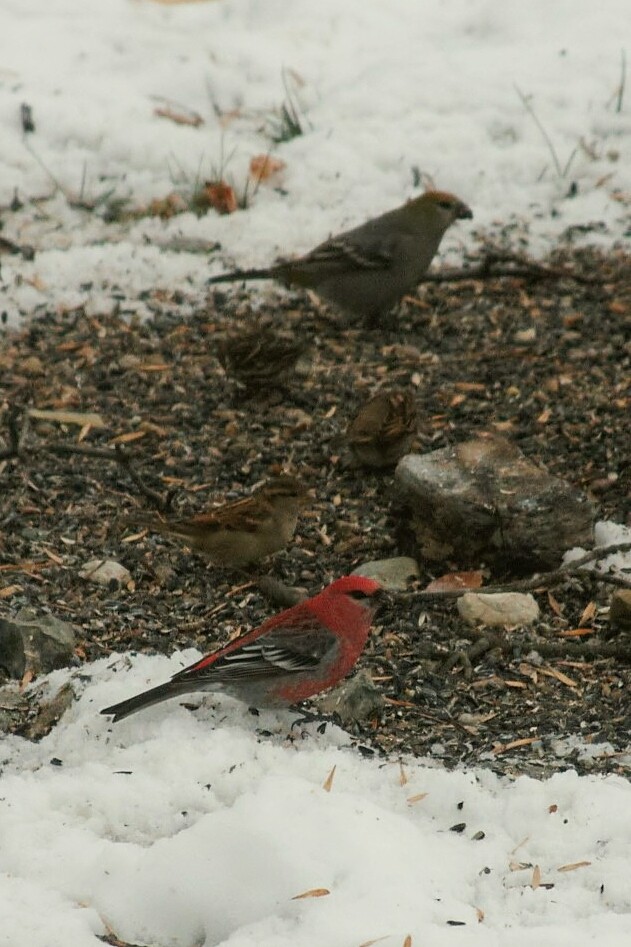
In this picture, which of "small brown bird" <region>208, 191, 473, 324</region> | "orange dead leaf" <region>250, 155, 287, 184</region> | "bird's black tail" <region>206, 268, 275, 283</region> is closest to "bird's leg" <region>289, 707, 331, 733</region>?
"small brown bird" <region>208, 191, 473, 324</region>

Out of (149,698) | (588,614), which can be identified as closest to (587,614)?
(588,614)

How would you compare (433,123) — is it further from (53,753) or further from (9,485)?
(53,753)

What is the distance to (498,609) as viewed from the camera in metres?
5.24

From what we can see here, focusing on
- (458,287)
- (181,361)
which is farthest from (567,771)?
(458,287)

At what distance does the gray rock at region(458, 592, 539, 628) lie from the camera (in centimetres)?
521

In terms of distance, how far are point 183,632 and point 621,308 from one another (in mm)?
3510

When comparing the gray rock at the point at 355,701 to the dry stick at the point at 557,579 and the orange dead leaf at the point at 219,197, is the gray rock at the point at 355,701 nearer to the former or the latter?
the dry stick at the point at 557,579

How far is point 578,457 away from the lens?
633cm

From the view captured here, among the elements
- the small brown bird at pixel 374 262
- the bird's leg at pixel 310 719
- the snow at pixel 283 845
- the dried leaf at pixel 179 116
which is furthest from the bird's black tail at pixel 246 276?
the snow at pixel 283 845

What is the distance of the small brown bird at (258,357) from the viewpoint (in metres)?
6.81

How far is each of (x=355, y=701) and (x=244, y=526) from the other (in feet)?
3.45

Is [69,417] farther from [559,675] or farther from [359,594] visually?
[559,675]

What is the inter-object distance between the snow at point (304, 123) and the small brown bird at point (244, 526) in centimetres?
255

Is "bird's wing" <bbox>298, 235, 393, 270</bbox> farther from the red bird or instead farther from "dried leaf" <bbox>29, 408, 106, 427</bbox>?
the red bird
